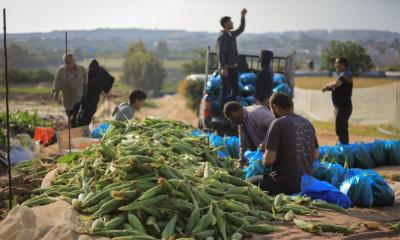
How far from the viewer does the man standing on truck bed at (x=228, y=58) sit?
36.1 feet

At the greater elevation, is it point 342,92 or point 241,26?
point 241,26

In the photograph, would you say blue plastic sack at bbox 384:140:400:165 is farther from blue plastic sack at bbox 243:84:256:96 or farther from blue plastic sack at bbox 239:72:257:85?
blue plastic sack at bbox 239:72:257:85

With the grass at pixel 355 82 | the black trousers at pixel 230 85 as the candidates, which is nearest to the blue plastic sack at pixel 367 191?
the black trousers at pixel 230 85

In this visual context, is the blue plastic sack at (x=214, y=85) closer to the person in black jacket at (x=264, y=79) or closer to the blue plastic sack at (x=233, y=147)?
the person in black jacket at (x=264, y=79)

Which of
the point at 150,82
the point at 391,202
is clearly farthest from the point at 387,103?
the point at 150,82

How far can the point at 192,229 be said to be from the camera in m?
5.00

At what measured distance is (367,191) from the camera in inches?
267

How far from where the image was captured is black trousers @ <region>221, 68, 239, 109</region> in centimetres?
1125

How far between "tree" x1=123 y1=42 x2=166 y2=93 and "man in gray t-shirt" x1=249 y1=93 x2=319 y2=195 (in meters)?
57.2

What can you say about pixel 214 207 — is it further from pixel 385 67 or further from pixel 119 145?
pixel 385 67

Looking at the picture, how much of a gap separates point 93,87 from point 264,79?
3.33m

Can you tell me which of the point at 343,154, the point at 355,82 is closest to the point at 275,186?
the point at 343,154

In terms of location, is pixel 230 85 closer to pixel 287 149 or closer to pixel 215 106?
pixel 215 106

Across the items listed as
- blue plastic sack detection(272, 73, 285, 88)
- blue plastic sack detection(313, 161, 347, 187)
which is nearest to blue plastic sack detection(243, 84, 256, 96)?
blue plastic sack detection(272, 73, 285, 88)
